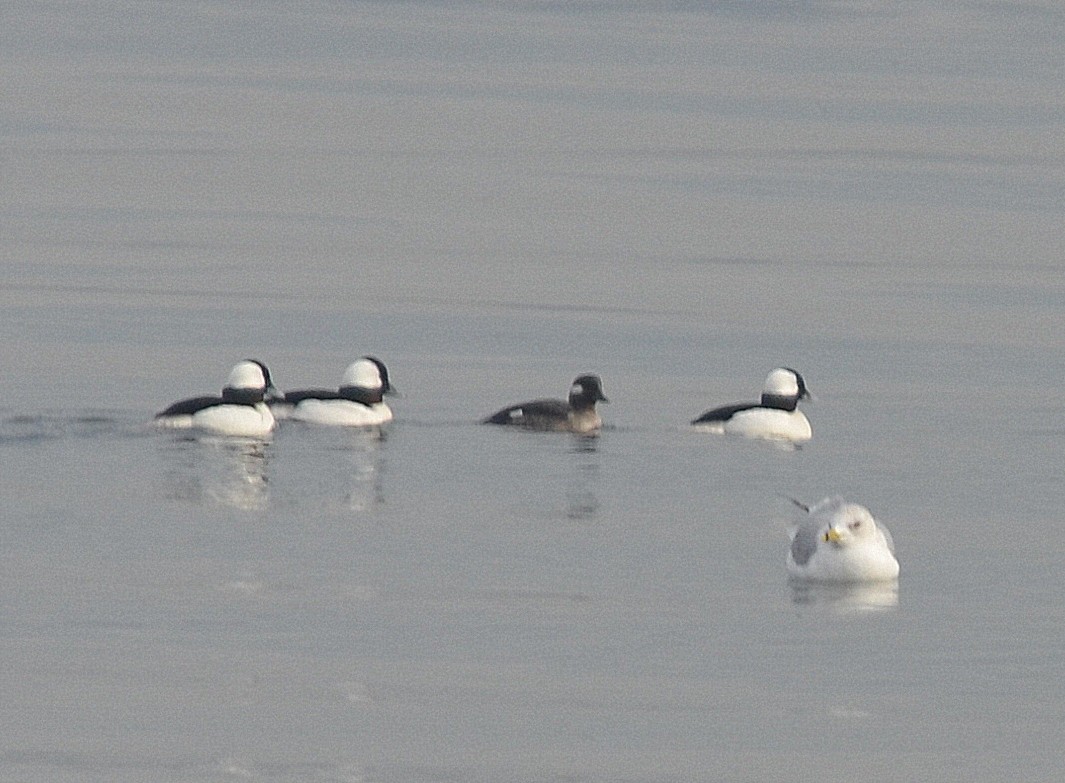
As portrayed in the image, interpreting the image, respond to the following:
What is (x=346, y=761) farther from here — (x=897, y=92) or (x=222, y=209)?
(x=897, y=92)

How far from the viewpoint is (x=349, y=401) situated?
69.6ft

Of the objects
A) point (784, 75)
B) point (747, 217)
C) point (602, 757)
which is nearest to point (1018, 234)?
point (747, 217)

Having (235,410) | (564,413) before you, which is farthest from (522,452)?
(235,410)

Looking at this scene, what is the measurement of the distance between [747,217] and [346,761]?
2415 cm

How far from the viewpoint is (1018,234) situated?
110 feet

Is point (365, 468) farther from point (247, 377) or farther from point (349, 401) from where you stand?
point (349, 401)

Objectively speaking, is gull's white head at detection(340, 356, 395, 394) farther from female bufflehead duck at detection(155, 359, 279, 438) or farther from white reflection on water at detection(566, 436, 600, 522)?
white reflection on water at detection(566, 436, 600, 522)

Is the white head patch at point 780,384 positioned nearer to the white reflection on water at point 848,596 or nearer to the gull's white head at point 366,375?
the gull's white head at point 366,375

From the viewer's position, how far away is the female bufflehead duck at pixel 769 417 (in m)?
20.9

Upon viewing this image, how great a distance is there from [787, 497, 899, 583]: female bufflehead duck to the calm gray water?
7.3 inches

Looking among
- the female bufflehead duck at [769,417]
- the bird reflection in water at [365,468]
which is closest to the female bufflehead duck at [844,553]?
the bird reflection in water at [365,468]

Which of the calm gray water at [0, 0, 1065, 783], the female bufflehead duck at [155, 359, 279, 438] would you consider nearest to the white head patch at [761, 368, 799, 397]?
the calm gray water at [0, 0, 1065, 783]

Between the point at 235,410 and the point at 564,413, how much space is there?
2293 mm

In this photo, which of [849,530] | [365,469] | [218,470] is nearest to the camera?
[849,530]
